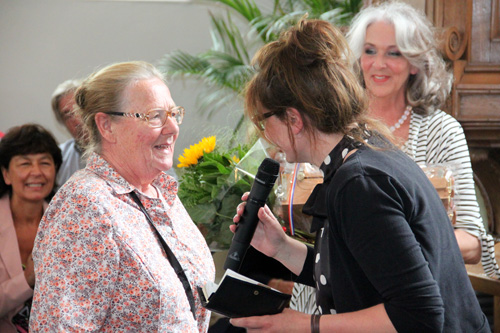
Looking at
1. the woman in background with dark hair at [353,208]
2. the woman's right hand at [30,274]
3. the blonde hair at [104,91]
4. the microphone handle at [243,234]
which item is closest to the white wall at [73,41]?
the woman's right hand at [30,274]

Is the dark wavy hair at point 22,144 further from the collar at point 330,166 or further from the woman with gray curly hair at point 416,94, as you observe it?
the collar at point 330,166

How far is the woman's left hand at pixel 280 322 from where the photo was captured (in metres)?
1.20

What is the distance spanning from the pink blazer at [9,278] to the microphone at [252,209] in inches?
58.8

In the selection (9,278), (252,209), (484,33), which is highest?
(484,33)

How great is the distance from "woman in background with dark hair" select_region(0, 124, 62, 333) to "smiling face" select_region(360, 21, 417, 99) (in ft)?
5.53

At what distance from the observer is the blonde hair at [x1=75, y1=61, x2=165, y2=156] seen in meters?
1.63

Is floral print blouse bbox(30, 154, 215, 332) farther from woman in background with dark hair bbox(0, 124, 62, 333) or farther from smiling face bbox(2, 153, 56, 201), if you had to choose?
smiling face bbox(2, 153, 56, 201)

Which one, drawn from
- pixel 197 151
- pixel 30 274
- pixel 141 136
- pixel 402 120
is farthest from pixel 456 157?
pixel 30 274

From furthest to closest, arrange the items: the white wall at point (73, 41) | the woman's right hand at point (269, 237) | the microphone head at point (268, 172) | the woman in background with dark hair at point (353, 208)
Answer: the white wall at point (73, 41), the woman's right hand at point (269, 237), the microphone head at point (268, 172), the woman in background with dark hair at point (353, 208)

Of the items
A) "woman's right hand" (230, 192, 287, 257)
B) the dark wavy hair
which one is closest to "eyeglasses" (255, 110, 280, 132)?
"woman's right hand" (230, 192, 287, 257)

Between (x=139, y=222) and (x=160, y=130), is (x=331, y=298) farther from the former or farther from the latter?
(x=160, y=130)

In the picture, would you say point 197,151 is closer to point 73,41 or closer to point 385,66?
point 385,66

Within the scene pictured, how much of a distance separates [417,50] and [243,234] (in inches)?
48.8

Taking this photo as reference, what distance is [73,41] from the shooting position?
5.46 meters
